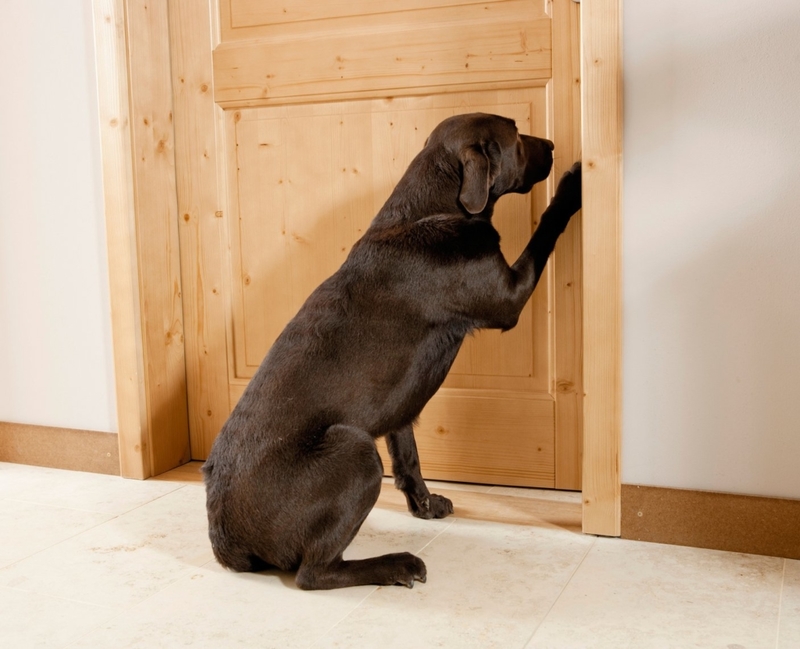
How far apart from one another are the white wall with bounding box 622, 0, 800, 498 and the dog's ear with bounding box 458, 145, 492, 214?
36 cm

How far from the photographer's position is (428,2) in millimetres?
2469

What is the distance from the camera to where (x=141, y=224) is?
2779mm

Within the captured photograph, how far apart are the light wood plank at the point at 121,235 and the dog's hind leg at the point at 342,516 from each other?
1.15 metres

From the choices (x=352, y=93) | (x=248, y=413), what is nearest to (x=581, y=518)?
(x=248, y=413)

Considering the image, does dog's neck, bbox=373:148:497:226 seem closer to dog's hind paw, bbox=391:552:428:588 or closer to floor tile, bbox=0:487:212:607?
dog's hind paw, bbox=391:552:428:588

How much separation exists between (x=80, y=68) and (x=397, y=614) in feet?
6.76

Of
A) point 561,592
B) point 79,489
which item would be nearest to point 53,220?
point 79,489

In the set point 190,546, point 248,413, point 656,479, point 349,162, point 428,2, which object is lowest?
point 190,546

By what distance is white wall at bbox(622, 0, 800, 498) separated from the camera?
193 centimetres

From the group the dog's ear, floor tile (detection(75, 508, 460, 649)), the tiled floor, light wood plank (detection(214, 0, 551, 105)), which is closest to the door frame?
light wood plank (detection(214, 0, 551, 105))

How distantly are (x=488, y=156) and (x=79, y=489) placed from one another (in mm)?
1730

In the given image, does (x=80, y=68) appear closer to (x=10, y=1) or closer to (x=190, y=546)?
(x=10, y=1)

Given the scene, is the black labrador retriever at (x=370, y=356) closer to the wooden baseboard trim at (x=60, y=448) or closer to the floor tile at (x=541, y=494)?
the floor tile at (x=541, y=494)

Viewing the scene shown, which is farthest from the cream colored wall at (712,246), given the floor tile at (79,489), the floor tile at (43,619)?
the floor tile at (79,489)
